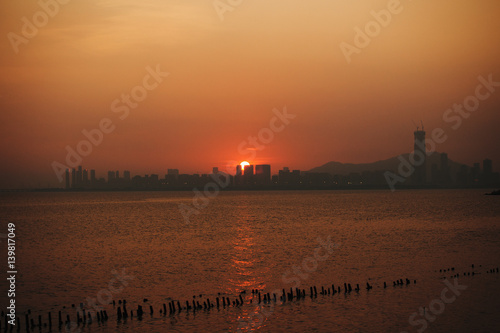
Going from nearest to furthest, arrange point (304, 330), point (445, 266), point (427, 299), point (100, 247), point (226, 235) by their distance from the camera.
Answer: point (304, 330), point (427, 299), point (445, 266), point (100, 247), point (226, 235)

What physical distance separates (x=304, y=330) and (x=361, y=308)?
5926mm

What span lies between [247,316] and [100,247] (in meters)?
43.4

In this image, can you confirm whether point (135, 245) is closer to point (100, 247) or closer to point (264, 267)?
point (100, 247)

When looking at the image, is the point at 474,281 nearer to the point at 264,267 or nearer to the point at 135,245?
the point at 264,267

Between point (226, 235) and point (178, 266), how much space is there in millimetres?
32808

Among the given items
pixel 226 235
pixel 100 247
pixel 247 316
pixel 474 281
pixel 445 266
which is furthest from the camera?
pixel 226 235

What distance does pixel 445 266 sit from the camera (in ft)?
157

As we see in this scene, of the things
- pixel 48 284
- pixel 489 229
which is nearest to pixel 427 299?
pixel 48 284

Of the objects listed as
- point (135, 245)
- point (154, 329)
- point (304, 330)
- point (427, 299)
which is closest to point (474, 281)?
point (427, 299)

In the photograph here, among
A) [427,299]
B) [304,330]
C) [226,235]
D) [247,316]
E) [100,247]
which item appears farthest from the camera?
[226,235]

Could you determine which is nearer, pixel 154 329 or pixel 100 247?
pixel 154 329

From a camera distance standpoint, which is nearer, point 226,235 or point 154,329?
point 154,329

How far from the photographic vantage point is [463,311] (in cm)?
3123

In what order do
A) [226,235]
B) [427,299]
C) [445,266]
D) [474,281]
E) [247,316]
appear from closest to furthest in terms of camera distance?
1. [247,316]
2. [427,299]
3. [474,281]
4. [445,266]
5. [226,235]
